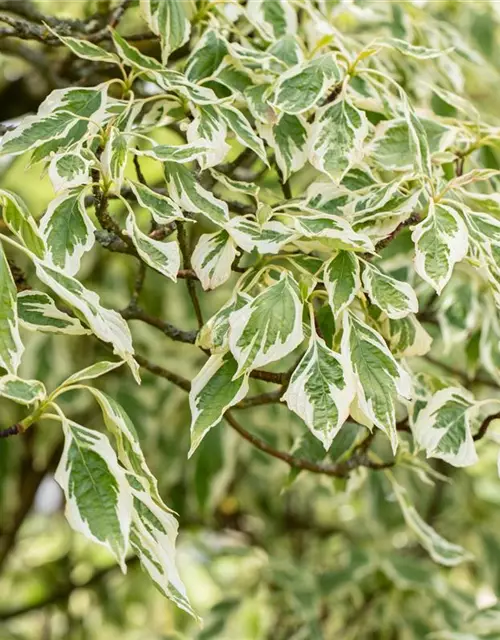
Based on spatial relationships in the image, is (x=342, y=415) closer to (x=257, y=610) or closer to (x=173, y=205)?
(x=173, y=205)

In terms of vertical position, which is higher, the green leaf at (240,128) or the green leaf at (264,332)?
the green leaf at (240,128)

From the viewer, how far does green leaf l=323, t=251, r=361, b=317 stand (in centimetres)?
63

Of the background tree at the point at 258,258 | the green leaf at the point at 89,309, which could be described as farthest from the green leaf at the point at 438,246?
the green leaf at the point at 89,309

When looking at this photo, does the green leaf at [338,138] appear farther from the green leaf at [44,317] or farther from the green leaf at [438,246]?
the green leaf at [44,317]

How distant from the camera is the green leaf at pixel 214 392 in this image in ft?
2.07

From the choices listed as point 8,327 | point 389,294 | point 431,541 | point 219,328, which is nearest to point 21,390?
point 8,327

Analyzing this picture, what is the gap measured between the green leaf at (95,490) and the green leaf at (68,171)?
0.53 feet

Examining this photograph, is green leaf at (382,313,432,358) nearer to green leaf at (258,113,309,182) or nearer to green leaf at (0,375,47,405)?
green leaf at (258,113,309,182)

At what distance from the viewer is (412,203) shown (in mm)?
662

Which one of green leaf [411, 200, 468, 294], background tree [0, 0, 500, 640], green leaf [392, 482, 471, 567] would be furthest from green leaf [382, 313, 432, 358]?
green leaf [392, 482, 471, 567]

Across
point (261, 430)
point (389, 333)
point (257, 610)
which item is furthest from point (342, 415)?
point (257, 610)

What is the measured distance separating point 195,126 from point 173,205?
0.24 ft

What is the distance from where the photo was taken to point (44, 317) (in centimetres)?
67

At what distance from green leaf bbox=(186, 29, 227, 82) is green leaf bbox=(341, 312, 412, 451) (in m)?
0.26
